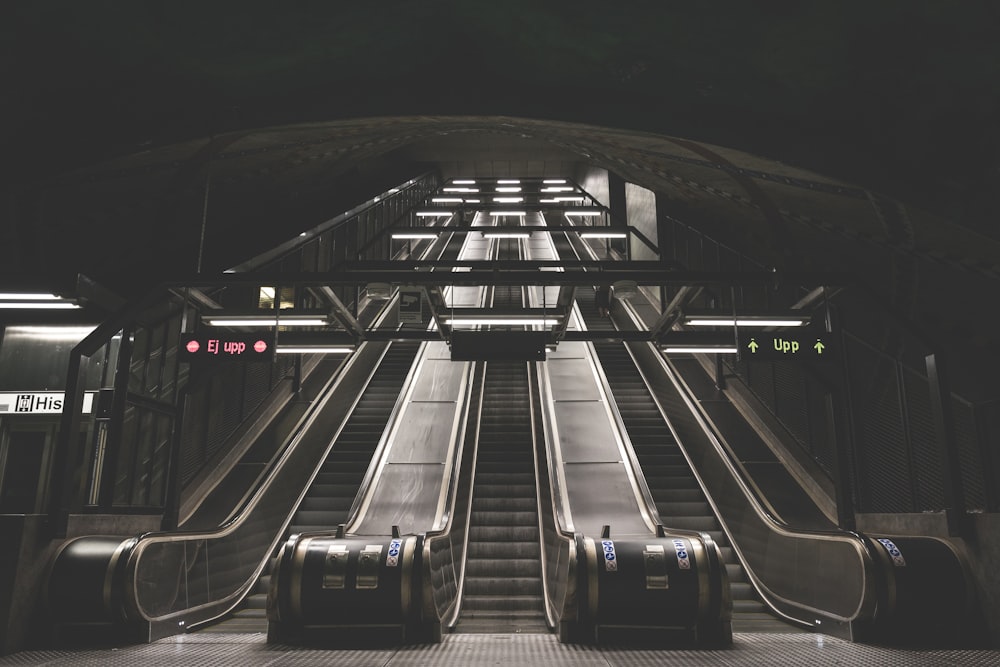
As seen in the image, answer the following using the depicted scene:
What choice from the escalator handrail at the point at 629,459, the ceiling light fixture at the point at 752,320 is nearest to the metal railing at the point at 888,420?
the ceiling light fixture at the point at 752,320

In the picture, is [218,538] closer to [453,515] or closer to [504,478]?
[453,515]

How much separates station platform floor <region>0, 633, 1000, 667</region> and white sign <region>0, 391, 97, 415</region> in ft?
21.2

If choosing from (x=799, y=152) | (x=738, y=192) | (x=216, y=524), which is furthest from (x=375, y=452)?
(x=799, y=152)

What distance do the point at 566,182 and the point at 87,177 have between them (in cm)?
2642

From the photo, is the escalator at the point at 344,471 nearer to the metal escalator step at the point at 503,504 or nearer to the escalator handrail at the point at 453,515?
the escalator handrail at the point at 453,515

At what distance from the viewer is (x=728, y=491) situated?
30.1 ft

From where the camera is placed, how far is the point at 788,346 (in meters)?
7.70

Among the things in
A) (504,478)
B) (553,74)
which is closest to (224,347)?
(504,478)

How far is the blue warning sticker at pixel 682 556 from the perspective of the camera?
561 cm

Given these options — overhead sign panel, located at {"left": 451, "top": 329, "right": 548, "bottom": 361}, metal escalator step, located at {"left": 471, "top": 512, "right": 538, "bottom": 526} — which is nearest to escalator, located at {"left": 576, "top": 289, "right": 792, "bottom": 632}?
metal escalator step, located at {"left": 471, "top": 512, "right": 538, "bottom": 526}

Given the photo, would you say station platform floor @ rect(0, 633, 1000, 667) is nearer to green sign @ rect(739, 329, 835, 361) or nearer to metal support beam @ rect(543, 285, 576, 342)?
green sign @ rect(739, 329, 835, 361)

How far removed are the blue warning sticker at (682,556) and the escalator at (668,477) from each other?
1579 millimetres

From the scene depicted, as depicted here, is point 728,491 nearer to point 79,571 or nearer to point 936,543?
point 936,543

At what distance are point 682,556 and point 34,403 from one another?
10.4 m
